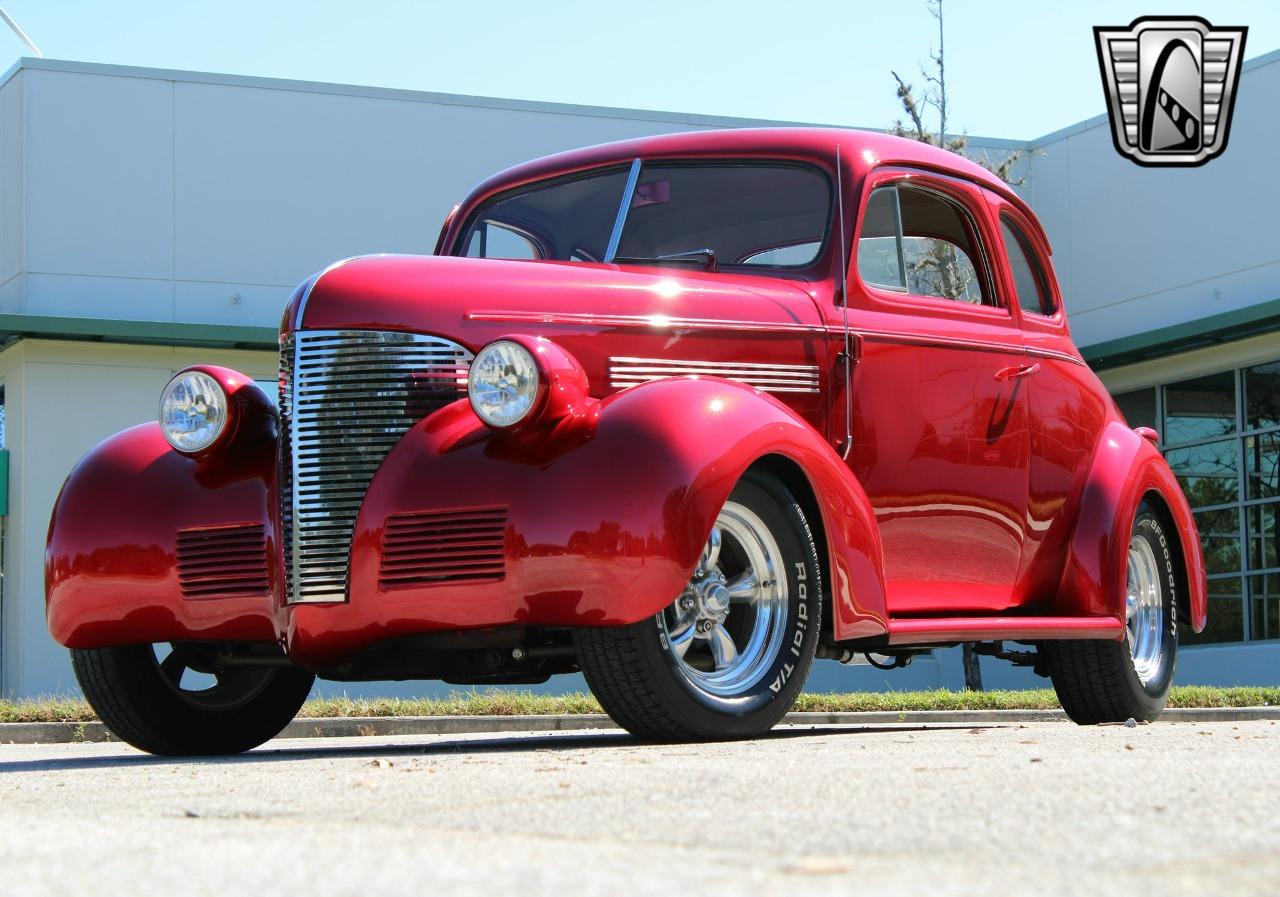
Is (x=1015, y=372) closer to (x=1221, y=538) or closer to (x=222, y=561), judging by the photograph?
(x=222, y=561)

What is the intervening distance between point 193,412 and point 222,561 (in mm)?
560

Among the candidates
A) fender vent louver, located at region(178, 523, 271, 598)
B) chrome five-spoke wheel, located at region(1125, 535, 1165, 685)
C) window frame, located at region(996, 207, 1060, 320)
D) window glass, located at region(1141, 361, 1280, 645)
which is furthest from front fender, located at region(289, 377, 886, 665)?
window glass, located at region(1141, 361, 1280, 645)

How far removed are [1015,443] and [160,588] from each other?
3.41 metres

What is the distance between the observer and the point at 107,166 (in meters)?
20.3

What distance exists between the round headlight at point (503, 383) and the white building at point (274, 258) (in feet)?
47.0

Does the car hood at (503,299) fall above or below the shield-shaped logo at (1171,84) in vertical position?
below

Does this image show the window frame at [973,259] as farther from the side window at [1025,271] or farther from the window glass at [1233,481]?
the window glass at [1233,481]

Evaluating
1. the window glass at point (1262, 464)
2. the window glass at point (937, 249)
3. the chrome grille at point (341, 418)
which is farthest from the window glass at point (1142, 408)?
the chrome grille at point (341, 418)

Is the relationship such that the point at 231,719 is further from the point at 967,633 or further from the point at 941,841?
the point at 941,841

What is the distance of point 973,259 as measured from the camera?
796cm

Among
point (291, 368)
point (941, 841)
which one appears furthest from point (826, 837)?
point (291, 368)

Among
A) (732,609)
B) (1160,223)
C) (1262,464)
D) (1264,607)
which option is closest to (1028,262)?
(732,609)

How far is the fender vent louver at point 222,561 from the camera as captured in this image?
6.16 metres

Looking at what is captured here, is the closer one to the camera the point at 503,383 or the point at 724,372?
the point at 503,383
